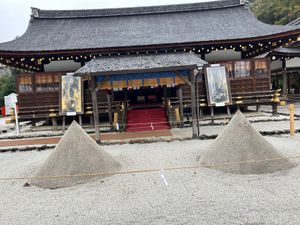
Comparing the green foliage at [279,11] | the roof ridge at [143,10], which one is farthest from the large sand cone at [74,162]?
the green foliage at [279,11]

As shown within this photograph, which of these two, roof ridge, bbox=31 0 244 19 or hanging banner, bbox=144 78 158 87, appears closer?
hanging banner, bbox=144 78 158 87

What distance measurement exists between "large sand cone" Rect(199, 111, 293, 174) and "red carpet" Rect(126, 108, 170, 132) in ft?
17.8

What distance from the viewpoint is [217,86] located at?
491 inches

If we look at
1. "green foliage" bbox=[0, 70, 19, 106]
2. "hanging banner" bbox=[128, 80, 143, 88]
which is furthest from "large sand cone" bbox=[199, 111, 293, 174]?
"green foliage" bbox=[0, 70, 19, 106]

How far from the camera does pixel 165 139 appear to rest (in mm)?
9414

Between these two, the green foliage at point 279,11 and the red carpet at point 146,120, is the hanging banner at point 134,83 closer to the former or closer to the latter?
the red carpet at point 146,120

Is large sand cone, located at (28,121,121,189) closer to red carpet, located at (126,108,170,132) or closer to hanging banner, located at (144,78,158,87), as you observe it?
hanging banner, located at (144,78,158,87)

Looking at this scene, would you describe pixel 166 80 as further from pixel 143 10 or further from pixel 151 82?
pixel 143 10

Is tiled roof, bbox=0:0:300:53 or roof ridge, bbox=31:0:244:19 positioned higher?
roof ridge, bbox=31:0:244:19

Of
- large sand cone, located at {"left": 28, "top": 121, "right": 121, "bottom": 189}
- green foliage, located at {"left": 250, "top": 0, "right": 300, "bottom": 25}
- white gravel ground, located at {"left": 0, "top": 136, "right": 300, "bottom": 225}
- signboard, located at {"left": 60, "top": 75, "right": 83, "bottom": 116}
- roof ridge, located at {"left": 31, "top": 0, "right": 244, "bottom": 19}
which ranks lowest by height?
white gravel ground, located at {"left": 0, "top": 136, "right": 300, "bottom": 225}

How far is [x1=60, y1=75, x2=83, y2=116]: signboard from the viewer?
12.2 m

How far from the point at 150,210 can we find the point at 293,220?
2270mm

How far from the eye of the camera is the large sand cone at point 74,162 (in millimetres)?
5555

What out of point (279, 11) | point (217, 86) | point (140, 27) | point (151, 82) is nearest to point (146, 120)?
point (151, 82)
